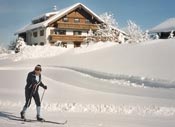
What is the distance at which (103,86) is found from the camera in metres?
26.1

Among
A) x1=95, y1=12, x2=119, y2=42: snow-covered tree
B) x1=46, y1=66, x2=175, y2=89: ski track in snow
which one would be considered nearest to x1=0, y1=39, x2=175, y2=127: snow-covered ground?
x1=46, y1=66, x2=175, y2=89: ski track in snow

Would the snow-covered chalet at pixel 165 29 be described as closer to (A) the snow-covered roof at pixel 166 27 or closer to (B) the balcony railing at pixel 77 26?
(A) the snow-covered roof at pixel 166 27

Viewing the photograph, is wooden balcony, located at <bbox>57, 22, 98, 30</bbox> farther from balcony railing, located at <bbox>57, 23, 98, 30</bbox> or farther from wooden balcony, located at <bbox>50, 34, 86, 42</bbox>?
wooden balcony, located at <bbox>50, 34, 86, 42</bbox>

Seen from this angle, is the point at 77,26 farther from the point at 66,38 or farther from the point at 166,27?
the point at 166,27

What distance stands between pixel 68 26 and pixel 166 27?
14613 mm

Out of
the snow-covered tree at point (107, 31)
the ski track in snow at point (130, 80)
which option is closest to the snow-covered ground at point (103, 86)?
the ski track in snow at point (130, 80)

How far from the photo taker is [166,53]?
35.0 m

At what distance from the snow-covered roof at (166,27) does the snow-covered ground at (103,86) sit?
70.5 ft

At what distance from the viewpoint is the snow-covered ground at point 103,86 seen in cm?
1521

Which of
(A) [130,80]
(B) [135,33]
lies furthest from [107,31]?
(A) [130,80]

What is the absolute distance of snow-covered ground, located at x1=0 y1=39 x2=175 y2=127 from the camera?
15207 mm

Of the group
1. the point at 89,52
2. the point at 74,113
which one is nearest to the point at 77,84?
the point at 74,113

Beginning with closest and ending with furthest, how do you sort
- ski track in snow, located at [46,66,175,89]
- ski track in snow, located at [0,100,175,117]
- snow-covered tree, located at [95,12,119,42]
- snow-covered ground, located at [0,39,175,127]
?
snow-covered ground, located at [0,39,175,127], ski track in snow, located at [0,100,175,117], ski track in snow, located at [46,66,175,89], snow-covered tree, located at [95,12,119,42]

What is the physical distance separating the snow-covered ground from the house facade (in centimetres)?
1570
